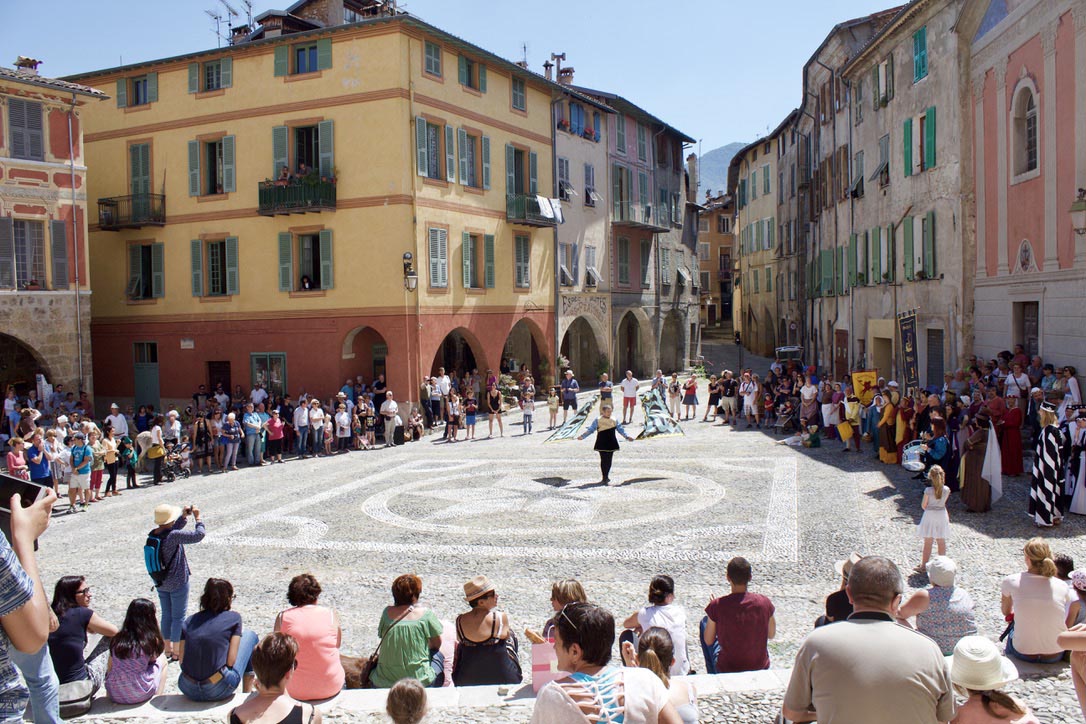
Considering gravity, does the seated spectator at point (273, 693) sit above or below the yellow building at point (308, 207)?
below

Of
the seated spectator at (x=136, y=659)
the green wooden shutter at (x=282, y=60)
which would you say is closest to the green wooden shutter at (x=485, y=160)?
the green wooden shutter at (x=282, y=60)

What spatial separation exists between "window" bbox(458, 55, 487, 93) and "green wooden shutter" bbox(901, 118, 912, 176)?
13.5 metres

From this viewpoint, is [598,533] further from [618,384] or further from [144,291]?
[618,384]

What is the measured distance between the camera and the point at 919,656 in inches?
165

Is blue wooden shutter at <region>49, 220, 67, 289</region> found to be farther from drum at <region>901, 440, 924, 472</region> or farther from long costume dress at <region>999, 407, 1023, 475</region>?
long costume dress at <region>999, 407, 1023, 475</region>

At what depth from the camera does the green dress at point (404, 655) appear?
24.3 feet

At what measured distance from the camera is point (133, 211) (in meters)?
30.9

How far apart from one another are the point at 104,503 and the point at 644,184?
102 feet

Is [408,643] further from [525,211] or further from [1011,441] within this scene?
[525,211]

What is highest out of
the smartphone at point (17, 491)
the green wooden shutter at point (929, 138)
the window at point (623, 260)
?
the green wooden shutter at point (929, 138)

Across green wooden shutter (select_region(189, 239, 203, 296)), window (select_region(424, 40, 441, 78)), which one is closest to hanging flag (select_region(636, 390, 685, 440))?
window (select_region(424, 40, 441, 78))

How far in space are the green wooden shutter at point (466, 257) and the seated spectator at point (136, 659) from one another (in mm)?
23378

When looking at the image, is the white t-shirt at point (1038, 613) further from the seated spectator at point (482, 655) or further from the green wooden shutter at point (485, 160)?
the green wooden shutter at point (485, 160)

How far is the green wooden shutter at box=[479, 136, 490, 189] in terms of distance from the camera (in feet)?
103
